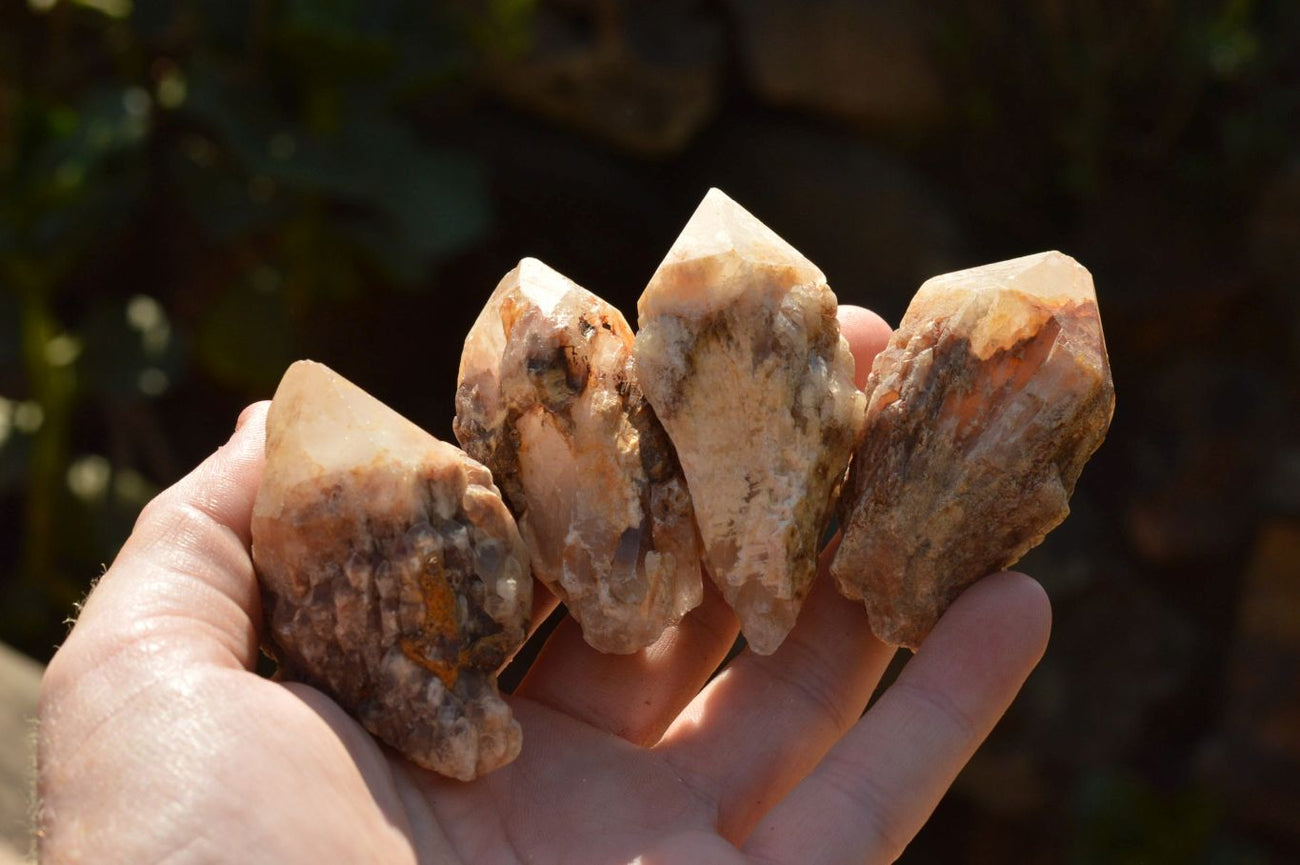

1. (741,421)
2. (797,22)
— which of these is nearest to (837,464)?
(741,421)

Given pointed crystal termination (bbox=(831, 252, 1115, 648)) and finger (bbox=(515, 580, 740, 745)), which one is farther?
finger (bbox=(515, 580, 740, 745))

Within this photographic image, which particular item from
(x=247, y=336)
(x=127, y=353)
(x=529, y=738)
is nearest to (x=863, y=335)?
(x=529, y=738)

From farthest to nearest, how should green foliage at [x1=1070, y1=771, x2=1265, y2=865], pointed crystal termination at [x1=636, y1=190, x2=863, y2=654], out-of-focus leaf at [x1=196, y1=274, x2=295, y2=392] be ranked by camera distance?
out-of-focus leaf at [x1=196, y1=274, x2=295, y2=392]
green foliage at [x1=1070, y1=771, x2=1265, y2=865]
pointed crystal termination at [x1=636, y1=190, x2=863, y2=654]

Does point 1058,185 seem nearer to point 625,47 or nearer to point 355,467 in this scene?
point 625,47

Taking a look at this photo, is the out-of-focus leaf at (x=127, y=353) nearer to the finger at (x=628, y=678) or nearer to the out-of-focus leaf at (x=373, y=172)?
the out-of-focus leaf at (x=373, y=172)

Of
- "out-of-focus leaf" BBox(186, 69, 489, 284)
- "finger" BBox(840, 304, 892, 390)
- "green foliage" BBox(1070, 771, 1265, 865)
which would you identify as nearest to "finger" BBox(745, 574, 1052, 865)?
"finger" BBox(840, 304, 892, 390)

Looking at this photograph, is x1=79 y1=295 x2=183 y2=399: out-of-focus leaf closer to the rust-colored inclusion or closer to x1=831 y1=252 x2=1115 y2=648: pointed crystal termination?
the rust-colored inclusion

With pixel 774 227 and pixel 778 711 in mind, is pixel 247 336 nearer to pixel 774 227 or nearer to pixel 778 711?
pixel 774 227

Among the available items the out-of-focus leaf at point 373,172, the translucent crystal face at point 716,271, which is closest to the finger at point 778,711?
the translucent crystal face at point 716,271
